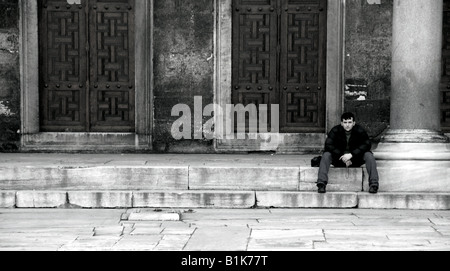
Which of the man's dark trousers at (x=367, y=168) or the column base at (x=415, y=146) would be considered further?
the column base at (x=415, y=146)

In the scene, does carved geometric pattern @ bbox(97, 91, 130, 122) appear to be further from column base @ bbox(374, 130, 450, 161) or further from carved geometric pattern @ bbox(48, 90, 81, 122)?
column base @ bbox(374, 130, 450, 161)

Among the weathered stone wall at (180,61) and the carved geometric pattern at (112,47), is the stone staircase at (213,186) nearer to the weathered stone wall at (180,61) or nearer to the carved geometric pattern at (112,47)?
the weathered stone wall at (180,61)

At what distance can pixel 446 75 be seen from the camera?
12.9 meters

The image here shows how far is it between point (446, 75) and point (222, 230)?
22.6ft

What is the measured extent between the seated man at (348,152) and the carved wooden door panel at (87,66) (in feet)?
15.0

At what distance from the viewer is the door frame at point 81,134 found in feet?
42.2

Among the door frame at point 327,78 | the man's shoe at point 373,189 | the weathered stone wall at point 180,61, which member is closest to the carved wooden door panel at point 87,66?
the weathered stone wall at point 180,61

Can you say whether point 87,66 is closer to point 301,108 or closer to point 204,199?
point 301,108

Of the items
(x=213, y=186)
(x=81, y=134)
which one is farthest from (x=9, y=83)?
(x=213, y=186)

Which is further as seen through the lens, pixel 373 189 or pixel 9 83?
pixel 9 83

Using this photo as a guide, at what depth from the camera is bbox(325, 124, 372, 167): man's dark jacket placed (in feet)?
32.4

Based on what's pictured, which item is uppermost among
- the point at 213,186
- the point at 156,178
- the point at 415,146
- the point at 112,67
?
the point at 112,67

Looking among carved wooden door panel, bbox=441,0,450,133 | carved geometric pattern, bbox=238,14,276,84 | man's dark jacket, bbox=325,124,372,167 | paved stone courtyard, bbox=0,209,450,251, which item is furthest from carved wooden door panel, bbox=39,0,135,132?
carved wooden door panel, bbox=441,0,450,133

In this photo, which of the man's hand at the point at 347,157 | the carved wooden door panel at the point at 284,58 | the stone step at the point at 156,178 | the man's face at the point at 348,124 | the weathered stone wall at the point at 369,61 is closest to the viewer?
the man's hand at the point at 347,157
